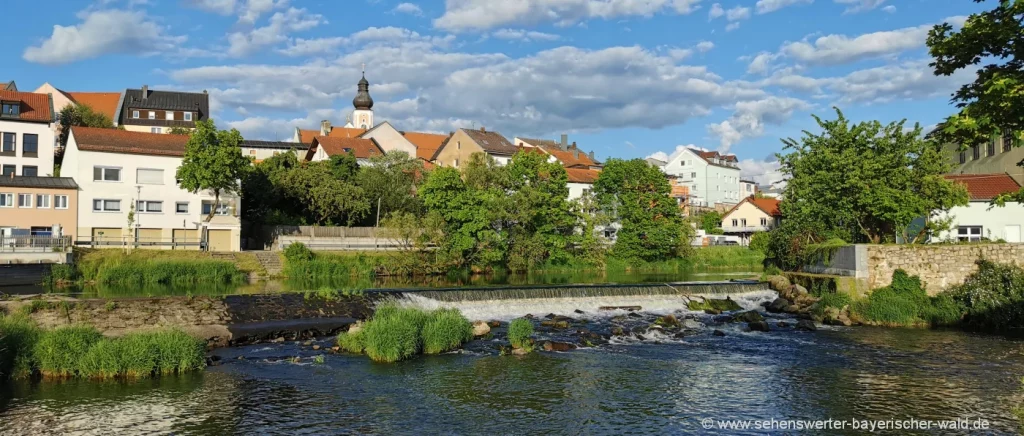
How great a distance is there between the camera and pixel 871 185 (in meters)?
34.8

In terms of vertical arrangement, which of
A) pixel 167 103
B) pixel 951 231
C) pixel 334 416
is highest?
pixel 167 103

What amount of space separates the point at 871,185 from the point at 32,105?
63123 mm

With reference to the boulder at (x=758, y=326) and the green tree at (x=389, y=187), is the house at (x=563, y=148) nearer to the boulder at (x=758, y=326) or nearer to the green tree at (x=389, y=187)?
the green tree at (x=389, y=187)

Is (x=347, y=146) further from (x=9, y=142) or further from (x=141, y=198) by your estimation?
(x=9, y=142)

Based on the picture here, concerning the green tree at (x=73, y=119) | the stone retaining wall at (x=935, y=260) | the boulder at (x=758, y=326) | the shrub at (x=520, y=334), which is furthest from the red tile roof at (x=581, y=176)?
the shrub at (x=520, y=334)

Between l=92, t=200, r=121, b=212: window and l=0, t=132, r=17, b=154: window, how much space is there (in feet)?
41.1

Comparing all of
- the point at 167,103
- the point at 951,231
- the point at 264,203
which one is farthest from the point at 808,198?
the point at 167,103

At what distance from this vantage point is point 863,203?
113 feet

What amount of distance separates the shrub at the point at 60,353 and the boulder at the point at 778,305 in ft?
86.7

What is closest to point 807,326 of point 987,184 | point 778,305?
point 778,305

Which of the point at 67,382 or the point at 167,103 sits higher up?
the point at 167,103

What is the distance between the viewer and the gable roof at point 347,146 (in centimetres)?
8131

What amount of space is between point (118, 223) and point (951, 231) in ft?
178

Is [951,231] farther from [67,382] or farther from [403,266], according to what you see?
[67,382]
